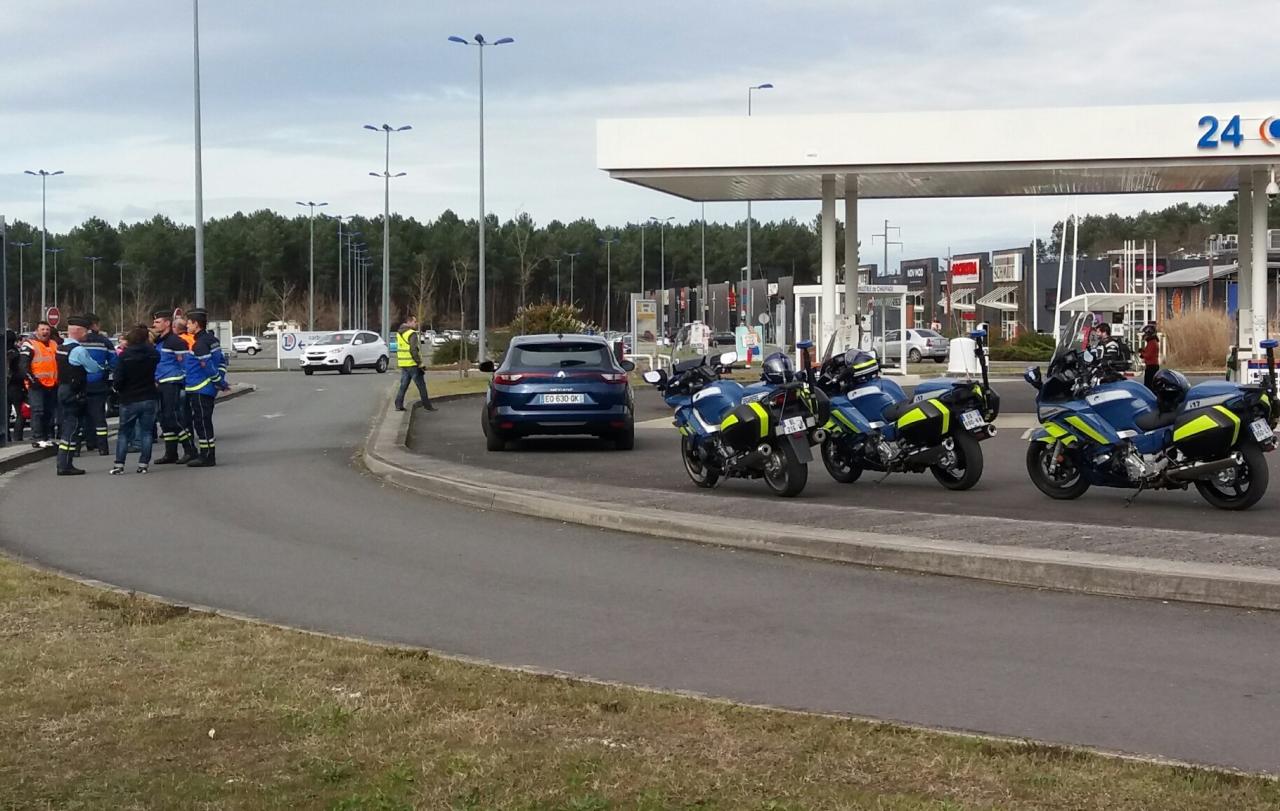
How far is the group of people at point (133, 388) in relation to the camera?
18.0m

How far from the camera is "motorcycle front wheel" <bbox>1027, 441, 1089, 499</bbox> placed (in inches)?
535

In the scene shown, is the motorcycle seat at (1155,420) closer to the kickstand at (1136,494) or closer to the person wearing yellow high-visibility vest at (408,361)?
the kickstand at (1136,494)

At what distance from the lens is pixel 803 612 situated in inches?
352

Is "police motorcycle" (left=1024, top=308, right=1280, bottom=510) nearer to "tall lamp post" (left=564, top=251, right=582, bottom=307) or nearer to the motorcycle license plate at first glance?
the motorcycle license plate

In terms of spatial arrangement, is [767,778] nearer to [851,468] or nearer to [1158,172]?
[851,468]

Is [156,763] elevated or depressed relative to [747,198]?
depressed

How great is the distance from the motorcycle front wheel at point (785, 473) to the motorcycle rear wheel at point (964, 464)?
140cm

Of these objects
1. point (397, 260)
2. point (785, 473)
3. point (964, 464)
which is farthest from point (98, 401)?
point (397, 260)

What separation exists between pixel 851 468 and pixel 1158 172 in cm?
1586

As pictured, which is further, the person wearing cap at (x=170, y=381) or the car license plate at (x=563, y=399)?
the car license plate at (x=563, y=399)

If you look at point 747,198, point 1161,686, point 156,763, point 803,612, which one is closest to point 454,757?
point 156,763

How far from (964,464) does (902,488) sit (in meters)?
0.72

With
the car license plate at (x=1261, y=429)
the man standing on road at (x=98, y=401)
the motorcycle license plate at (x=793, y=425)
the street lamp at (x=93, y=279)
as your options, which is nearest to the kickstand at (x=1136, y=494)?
the car license plate at (x=1261, y=429)

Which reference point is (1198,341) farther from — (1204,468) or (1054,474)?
(1204,468)
